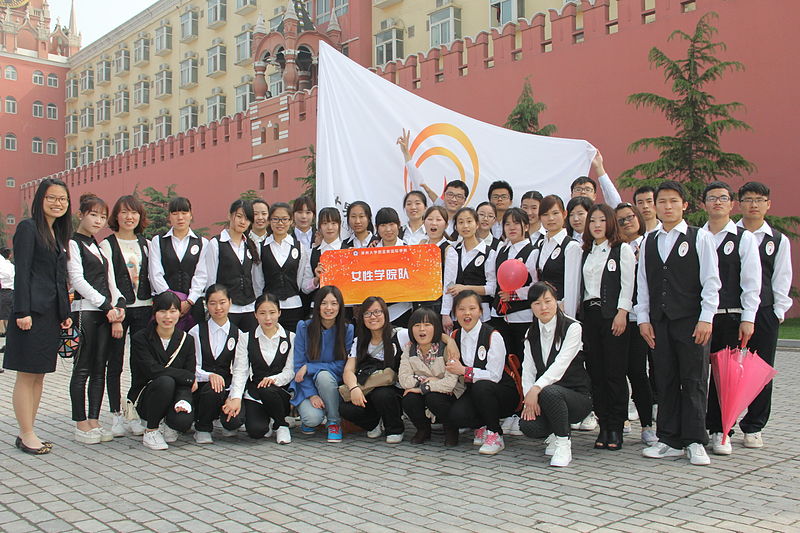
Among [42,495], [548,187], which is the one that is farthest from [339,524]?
[548,187]

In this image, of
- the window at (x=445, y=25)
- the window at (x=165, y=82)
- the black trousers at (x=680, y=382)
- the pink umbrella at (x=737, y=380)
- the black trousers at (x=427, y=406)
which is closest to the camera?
the black trousers at (x=680, y=382)

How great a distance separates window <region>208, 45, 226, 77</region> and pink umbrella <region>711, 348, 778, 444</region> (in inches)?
1275

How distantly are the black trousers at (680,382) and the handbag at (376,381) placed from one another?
1.88 meters

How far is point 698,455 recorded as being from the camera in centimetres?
461

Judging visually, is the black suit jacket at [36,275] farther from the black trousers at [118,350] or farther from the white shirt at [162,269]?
the white shirt at [162,269]

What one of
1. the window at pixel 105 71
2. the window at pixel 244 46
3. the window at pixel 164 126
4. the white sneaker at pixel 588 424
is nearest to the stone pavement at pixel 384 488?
the white sneaker at pixel 588 424

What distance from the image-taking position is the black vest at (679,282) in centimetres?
472

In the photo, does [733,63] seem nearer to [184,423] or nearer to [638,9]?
[638,9]

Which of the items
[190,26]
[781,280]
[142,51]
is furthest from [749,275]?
[142,51]

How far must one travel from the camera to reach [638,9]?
51.4ft

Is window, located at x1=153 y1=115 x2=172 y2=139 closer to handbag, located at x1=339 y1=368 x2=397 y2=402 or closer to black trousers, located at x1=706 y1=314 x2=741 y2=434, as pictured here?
handbag, located at x1=339 y1=368 x2=397 y2=402

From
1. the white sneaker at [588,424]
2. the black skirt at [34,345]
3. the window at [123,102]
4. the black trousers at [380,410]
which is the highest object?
the window at [123,102]

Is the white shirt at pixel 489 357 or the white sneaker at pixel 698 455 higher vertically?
the white shirt at pixel 489 357

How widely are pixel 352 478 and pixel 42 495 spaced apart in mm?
1735
